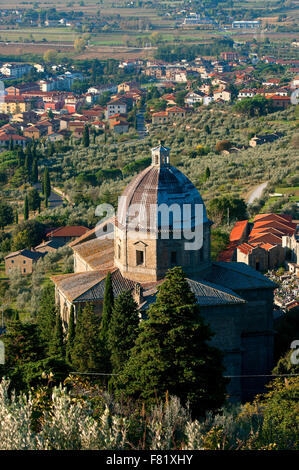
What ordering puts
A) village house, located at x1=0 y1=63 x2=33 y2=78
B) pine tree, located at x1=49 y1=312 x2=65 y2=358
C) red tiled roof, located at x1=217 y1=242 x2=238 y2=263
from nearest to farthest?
1. pine tree, located at x1=49 y1=312 x2=65 y2=358
2. red tiled roof, located at x1=217 y1=242 x2=238 y2=263
3. village house, located at x1=0 y1=63 x2=33 y2=78

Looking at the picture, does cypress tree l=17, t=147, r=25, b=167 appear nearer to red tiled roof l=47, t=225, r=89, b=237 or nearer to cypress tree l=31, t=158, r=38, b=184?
cypress tree l=31, t=158, r=38, b=184

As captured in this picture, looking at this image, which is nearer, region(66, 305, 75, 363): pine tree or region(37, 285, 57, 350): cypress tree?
region(66, 305, 75, 363): pine tree

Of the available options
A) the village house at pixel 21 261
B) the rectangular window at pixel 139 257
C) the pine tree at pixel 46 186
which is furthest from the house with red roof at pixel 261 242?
the pine tree at pixel 46 186

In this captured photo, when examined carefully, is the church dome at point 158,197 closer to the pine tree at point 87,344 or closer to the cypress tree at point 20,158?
the pine tree at point 87,344

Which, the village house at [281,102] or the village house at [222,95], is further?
the village house at [222,95]

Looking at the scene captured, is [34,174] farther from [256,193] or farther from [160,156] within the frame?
[160,156]

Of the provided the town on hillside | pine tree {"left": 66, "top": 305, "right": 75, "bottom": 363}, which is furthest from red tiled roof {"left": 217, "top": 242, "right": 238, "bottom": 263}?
pine tree {"left": 66, "top": 305, "right": 75, "bottom": 363}

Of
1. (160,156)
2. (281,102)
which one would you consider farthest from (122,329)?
(281,102)
